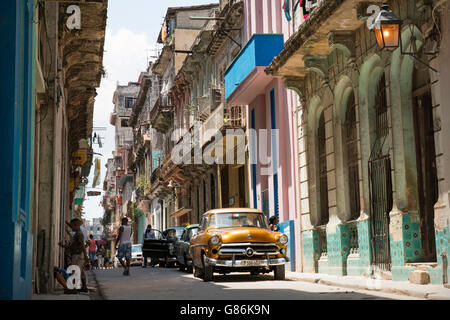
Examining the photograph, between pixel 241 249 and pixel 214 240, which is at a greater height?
pixel 214 240

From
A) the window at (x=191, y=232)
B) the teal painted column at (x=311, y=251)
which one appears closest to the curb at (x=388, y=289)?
the teal painted column at (x=311, y=251)

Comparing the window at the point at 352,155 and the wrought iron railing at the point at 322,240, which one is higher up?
the window at the point at 352,155

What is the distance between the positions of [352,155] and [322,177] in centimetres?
205

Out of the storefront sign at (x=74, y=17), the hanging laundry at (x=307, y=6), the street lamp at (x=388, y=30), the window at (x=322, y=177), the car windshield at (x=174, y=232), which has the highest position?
the hanging laundry at (x=307, y=6)

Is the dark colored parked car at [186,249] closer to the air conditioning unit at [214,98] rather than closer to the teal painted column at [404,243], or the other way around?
the air conditioning unit at [214,98]

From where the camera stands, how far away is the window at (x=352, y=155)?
16.5 m

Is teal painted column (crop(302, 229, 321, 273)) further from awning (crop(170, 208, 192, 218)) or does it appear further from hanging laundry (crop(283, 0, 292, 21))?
awning (crop(170, 208, 192, 218))

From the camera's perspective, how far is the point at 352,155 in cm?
1669

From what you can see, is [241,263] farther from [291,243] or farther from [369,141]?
[291,243]

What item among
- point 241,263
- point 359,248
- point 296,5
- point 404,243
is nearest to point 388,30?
point 404,243

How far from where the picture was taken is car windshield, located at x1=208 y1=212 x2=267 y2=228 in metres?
16.9

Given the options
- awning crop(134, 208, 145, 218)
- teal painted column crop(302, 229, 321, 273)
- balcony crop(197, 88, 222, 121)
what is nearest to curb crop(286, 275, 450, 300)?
teal painted column crop(302, 229, 321, 273)

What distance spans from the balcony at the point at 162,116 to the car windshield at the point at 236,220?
27699mm
